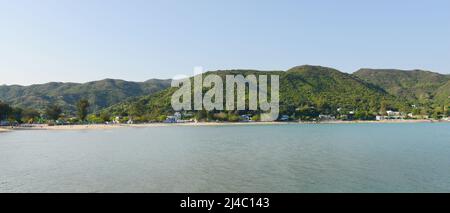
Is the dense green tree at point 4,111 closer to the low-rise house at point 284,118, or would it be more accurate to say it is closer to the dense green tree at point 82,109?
the dense green tree at point 82,109

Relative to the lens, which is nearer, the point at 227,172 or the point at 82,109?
the point at 227,172

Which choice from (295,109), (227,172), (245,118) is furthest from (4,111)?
(227,172)

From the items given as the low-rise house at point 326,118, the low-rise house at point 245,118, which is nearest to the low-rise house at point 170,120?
the low-rise house at point 245,118

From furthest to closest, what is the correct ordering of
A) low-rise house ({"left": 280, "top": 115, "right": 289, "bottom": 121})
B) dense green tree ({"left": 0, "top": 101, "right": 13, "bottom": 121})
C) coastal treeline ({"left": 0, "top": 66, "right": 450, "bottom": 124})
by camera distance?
1. low-rise house ({"left": 280, "top": 115, "right": 289, "bottom": 121})
2. coastal treeline ({"left": 0, "top": 66, "right": 450, "bottom": 124})
3. dense green tree ({"left": 0, "top": 101, "right": 13, "bottom": 121})

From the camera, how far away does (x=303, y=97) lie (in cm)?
16150

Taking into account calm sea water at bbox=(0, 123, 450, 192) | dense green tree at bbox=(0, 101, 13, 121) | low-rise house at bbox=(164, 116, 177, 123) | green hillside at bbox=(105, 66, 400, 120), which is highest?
green hillside at bbox=(105, 66, 400, 120)

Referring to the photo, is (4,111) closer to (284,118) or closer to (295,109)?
(284,118)

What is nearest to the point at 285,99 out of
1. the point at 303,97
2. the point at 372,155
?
the point at 303,97

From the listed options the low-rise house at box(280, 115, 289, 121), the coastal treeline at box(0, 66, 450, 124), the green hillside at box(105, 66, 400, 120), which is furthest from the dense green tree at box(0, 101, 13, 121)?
the low-rise house at box(280, 115, 289, 121)

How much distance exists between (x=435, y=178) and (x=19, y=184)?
23627 mm

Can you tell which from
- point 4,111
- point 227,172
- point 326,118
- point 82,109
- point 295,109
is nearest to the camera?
point 227,172

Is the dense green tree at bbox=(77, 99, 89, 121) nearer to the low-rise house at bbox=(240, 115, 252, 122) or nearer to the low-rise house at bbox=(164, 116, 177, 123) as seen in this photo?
the low-rise house at bbox=(164, 116, 177, 123)
